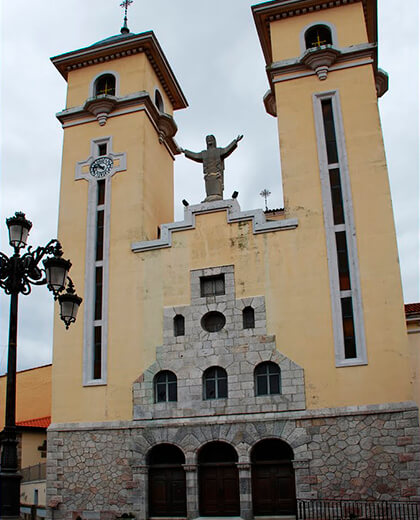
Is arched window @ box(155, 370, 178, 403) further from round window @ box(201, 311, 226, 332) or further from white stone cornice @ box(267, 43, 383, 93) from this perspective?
white stone cornice @ box(267, 43, 383, 93)

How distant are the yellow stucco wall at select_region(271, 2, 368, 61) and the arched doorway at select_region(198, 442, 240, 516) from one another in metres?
14.2

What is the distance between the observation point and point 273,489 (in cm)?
1834

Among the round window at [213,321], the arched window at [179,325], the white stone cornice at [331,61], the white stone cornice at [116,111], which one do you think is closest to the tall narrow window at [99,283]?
the arched window at [179,325]

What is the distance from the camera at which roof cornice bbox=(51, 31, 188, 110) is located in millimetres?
24688

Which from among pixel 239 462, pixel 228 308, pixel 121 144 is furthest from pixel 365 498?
pixel 121 144

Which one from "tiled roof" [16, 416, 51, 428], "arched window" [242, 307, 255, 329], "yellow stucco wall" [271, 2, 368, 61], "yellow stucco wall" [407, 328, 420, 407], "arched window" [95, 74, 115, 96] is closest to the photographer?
"arched window" [242, 307, 255, 329]

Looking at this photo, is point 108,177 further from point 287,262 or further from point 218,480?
point 218,480

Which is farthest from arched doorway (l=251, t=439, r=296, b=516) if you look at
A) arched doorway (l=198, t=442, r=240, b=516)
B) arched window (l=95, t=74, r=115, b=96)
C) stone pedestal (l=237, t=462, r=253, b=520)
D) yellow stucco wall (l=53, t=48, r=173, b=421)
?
arched window (l=95, t=74, r=115, b=96)

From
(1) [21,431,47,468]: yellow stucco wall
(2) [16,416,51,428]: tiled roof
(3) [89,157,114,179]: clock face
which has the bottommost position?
(1) [21,431,47,468]: yellow stucco wall

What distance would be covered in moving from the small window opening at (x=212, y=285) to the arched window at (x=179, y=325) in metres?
1.08

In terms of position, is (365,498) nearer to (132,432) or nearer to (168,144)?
(132,432)

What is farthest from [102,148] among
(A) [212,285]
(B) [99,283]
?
(A) [212,285]

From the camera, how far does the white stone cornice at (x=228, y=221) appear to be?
20.5 metres

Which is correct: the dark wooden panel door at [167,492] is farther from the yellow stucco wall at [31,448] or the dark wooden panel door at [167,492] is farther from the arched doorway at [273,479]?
the yellow stucco wall at [31,448]
